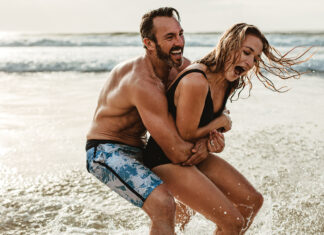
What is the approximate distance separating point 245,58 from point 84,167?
316 centimetres

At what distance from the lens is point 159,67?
132 inches

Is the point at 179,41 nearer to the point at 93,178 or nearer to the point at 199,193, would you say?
the point at 199,193

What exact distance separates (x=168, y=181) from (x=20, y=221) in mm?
1897

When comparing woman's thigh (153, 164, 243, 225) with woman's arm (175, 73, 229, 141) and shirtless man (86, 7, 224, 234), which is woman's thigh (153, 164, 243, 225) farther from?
woman's arm (175, 73, 229, 141)

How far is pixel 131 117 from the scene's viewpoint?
3.25m

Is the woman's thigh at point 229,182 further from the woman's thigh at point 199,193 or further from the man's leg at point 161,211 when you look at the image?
the man's leg at point 161,211

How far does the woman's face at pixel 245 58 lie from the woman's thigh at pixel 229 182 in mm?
762

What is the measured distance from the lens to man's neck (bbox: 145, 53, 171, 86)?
3331 millimetres

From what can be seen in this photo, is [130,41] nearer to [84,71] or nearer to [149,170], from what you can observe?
[84,71]

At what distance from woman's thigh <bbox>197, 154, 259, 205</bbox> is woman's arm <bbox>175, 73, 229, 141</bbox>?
40cm

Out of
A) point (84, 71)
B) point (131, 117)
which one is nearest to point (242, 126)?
point (131, 117)

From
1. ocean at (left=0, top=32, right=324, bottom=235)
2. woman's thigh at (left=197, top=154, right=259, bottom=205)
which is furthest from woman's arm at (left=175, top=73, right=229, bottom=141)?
ocean at (left=0, top=32, right=324, bottom=235)

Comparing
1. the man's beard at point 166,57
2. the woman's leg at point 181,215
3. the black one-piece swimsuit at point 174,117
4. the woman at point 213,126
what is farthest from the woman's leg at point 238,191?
the man's beard at point 166,57

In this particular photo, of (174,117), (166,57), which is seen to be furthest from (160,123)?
(166,57)
